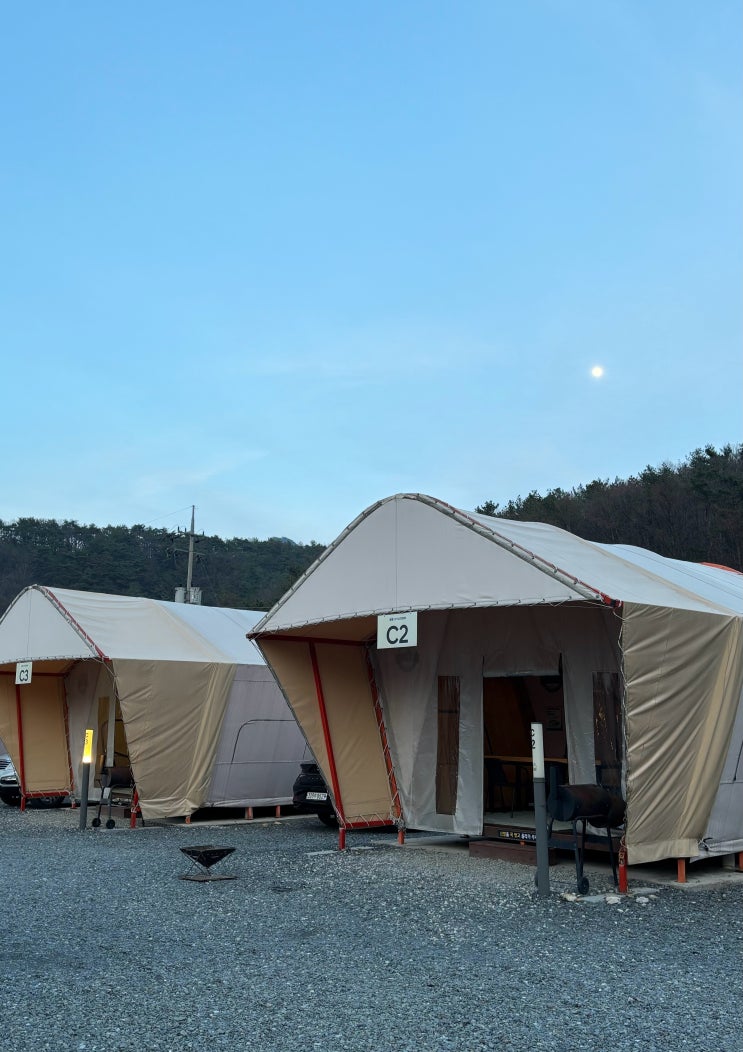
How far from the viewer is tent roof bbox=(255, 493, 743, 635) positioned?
8.02m

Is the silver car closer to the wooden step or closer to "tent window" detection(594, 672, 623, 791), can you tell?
the wooden step

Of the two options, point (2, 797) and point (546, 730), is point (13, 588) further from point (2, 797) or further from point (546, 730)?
point (546, 730)

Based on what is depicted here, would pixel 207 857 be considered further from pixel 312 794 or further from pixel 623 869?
pixel 312 794

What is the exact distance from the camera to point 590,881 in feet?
27.1

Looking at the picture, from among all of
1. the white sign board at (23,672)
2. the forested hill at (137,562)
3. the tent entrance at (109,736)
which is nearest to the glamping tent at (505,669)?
the tent entrance at (109,736)

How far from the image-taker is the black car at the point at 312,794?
12794 millimetres

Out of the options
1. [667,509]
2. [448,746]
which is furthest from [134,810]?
[667,509]

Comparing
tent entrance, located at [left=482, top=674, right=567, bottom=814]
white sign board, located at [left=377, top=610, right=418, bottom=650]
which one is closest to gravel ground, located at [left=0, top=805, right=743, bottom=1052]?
white sign board, located at [left=377, top=610, right=418, bottom=650]

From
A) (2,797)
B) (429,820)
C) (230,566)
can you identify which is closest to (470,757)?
(429,820)

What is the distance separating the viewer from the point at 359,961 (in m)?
5.56

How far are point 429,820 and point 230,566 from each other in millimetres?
41560

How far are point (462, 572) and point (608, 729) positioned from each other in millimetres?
2231

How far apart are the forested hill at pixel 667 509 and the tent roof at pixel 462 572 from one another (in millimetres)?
23215

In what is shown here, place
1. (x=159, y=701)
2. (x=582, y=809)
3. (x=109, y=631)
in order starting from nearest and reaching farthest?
1. (x=582, y=809)
2. (x=159, y=701)
3. (x=109, y=631)
